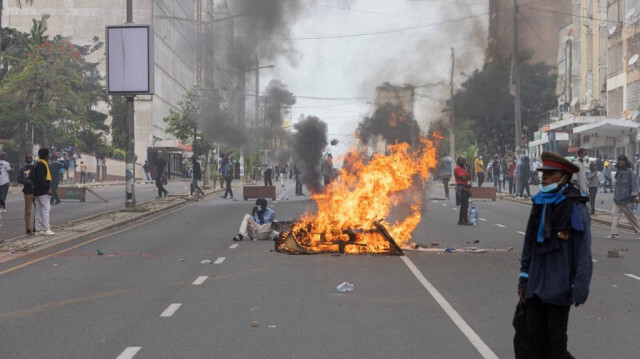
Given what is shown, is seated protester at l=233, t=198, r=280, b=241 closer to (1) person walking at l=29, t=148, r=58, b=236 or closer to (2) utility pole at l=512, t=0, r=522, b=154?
(1) person walking at l=29, t=148, r=58, b=236

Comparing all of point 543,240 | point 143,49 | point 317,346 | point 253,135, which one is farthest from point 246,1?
point 543,240

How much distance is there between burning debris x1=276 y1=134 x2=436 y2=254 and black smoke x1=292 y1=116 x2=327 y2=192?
9.18 metres

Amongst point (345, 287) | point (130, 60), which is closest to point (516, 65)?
point (130, 60)

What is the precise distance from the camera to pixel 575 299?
15.4 ft

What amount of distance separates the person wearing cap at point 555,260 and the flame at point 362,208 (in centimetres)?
863

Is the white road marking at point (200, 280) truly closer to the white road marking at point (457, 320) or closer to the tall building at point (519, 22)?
the white road marking at point (457, 320)

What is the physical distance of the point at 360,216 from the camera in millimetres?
14445

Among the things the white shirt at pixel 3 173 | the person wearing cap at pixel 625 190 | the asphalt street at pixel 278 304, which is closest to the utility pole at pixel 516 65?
the person wearing cap at pixel 625 190

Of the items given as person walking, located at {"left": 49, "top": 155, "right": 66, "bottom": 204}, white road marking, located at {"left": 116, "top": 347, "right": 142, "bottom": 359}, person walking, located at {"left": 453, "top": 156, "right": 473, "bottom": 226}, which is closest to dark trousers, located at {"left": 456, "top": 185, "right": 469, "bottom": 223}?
person walking, located at {"left": 453, "top": 156, "right": 473, "bottom": 226}

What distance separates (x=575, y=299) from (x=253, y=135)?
3078 cm

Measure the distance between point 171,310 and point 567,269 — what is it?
4.85 metres

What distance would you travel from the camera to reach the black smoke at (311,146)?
1053 inches

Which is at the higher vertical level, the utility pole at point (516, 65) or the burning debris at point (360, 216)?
the utility pole at point (516, 65)

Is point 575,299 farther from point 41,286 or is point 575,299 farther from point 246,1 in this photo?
point 246,1
